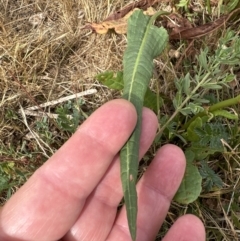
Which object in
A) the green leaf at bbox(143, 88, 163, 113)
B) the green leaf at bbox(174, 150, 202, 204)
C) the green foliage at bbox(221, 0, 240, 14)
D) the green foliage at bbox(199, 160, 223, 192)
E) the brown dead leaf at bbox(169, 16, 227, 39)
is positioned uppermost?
the green foliage at bbox(221, 0, 240, 14)

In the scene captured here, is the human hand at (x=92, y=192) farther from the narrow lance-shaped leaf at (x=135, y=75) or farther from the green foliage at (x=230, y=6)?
the green foliage at (x=230, y=6)

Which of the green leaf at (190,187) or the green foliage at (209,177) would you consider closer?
the green leaf at (190,187)

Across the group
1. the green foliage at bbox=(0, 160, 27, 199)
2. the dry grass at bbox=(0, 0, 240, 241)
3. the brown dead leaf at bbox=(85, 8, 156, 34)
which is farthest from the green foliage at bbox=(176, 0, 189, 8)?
the green foliage at bbox=(0, 160, 27, 199)

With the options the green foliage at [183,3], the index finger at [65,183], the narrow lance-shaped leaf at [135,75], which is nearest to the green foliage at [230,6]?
the green foliage at [183,3]

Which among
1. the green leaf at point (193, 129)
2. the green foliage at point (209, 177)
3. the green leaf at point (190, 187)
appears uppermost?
the green leaf at point (193, 129)

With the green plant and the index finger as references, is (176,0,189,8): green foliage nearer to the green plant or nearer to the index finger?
the green plant

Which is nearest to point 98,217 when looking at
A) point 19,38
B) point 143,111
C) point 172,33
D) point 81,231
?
point 81,231

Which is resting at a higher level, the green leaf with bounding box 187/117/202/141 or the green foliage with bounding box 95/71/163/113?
the green foliage with bounding box 95/71/163/113

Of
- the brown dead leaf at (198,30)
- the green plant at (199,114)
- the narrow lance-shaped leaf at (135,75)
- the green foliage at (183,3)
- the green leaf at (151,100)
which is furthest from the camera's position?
the green foliage at (183,3)
